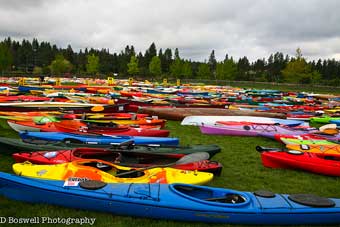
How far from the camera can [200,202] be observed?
457cm

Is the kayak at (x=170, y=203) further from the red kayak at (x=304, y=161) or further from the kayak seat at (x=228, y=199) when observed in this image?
the red kayak at (x=304, y=161)

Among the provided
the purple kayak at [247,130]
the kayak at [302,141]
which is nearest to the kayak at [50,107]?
the purple kayak at [247,130]

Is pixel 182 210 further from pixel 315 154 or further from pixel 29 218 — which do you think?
pixel 315 154

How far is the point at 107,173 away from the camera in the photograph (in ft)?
18.0

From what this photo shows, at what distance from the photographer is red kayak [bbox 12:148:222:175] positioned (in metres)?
6.33

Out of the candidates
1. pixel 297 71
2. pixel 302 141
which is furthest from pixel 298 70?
pixel 302 141

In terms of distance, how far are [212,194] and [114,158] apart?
2.58m

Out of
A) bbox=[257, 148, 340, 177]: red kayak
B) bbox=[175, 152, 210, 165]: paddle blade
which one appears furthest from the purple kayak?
bbox=[175, 152, 210, 165]: paddle blade

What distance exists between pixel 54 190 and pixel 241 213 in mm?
2779

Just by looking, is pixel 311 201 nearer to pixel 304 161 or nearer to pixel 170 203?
pixel 170 203

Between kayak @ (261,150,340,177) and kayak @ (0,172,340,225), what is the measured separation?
2.49 metres

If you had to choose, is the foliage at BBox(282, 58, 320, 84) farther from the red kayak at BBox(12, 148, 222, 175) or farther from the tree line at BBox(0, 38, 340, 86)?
the red kayak at BBox(12, 148, 222, 175)

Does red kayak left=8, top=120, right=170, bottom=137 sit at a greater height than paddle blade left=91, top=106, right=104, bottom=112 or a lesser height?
lesser

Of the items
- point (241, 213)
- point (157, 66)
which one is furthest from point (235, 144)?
point (157, 66)
